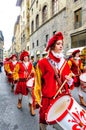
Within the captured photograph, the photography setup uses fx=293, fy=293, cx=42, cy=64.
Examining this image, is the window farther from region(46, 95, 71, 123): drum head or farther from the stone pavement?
region(46, 95, 71, 123): drum head

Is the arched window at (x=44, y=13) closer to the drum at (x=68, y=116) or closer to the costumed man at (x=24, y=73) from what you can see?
the costumed man at (x=24, y=73)

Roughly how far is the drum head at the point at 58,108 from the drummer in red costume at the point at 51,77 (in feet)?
1.75

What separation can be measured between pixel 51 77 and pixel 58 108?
0.73m

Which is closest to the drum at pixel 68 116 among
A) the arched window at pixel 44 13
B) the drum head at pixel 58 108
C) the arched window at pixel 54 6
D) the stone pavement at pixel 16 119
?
the drum head at pixel 58 108

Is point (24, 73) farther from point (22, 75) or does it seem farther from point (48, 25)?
point (48, 25)

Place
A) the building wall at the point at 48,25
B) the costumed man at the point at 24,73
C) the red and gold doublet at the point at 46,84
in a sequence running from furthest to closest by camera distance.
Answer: the building wall at the point at 48,25, the costumed man at the point at 24,73, the red and gold doublet at the point at 46,84

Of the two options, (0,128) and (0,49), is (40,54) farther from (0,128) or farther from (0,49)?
(0,49)

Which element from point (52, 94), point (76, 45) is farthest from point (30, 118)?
point (76, 45)

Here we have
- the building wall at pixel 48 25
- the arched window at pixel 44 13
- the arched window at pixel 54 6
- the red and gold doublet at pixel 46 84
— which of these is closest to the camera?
the red and gold doublet at pixel 46 84

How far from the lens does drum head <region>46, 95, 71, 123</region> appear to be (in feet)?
11.1

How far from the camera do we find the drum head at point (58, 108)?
3395 millimetres

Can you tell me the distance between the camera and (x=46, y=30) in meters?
31.7

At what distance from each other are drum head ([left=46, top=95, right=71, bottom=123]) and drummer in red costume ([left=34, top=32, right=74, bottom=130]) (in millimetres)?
534

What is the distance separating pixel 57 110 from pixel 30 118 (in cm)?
348
